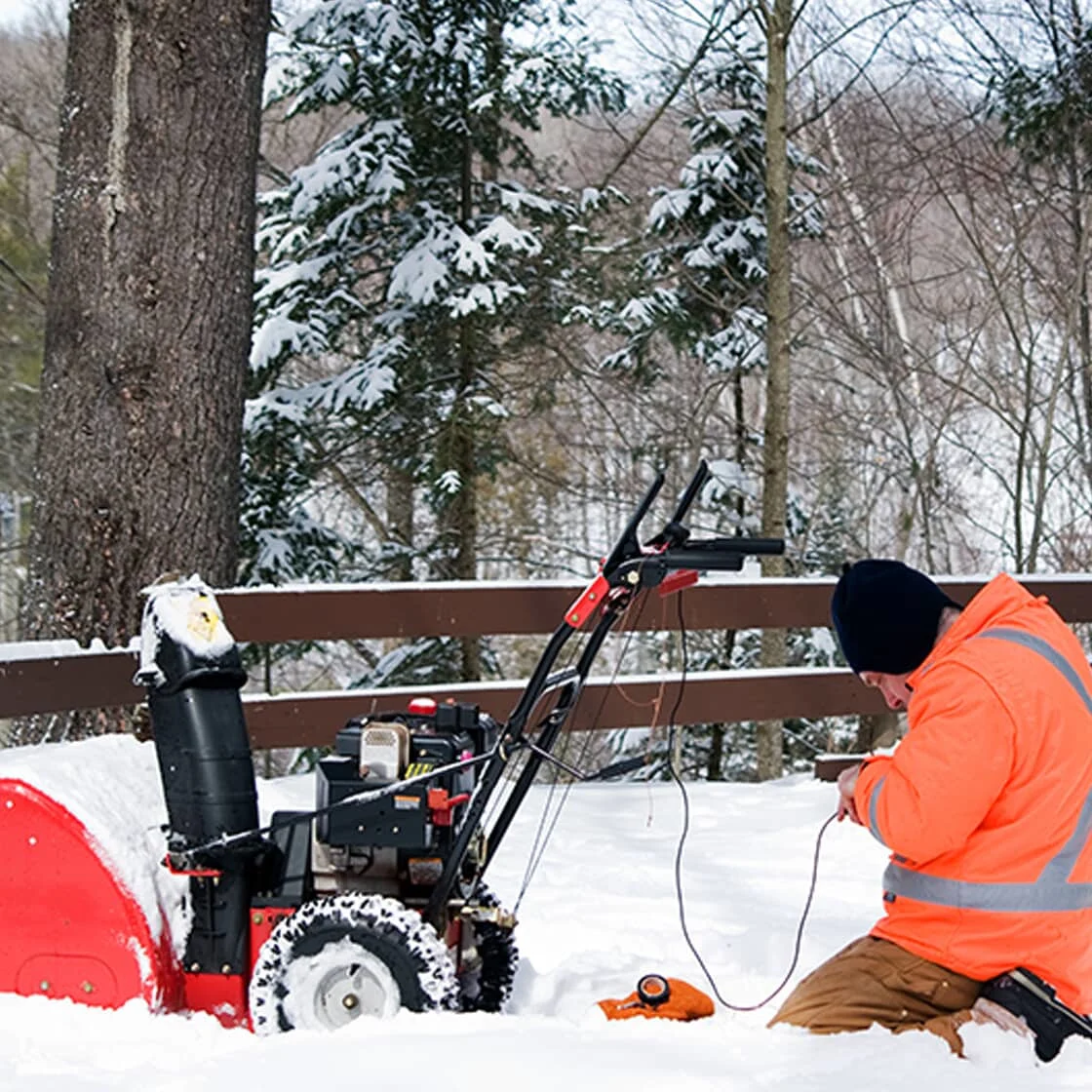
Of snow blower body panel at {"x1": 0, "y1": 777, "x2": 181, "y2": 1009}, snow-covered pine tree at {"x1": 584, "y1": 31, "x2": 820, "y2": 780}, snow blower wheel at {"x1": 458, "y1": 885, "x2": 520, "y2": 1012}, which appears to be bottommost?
snow blower wheel at {"x1": 458, "y1": 885, "x2": 520, "y2": 1012}

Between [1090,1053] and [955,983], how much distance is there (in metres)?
0.31

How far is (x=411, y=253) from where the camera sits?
11820mm

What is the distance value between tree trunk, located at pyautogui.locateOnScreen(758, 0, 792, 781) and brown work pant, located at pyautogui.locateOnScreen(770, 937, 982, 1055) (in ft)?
28.5

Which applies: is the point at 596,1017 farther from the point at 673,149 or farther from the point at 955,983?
the point at 673,149

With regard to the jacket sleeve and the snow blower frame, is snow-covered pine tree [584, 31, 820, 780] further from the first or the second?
the jacket sleeve

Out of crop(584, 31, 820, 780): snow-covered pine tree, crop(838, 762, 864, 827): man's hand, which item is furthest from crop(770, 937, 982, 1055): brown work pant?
crop(584, 31, 820, 780): snow-covered pine tree

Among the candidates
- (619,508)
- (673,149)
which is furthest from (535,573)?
(673,149)

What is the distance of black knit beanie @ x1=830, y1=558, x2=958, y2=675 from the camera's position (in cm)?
299

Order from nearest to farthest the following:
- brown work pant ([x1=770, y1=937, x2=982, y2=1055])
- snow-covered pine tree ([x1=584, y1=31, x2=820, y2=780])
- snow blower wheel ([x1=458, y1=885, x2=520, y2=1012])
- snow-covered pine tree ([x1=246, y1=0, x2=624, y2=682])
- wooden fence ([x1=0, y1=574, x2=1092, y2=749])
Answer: brown work pant ([x1=770, y1=937, x2=982, y2=1055]), snow blower wheel ([x1=458, y1=885, x2=520, y2=1012]), wooden fence ([x1=0, y1=574, x2=1092, y2=749]), snow-covered pine tree ([x1=246, y1=0, x2=624, y2=682]), snow-covered pine tree ([x1=584, y1=31, x2=820, y2=780])

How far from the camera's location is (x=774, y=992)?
3.75m

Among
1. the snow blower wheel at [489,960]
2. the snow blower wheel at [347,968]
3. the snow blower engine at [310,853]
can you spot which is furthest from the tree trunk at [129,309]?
the snow blower wheel at [347,968]

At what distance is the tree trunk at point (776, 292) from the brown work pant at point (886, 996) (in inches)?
342

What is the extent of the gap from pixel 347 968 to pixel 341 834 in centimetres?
31

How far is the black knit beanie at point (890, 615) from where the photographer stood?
2988 millimetres
